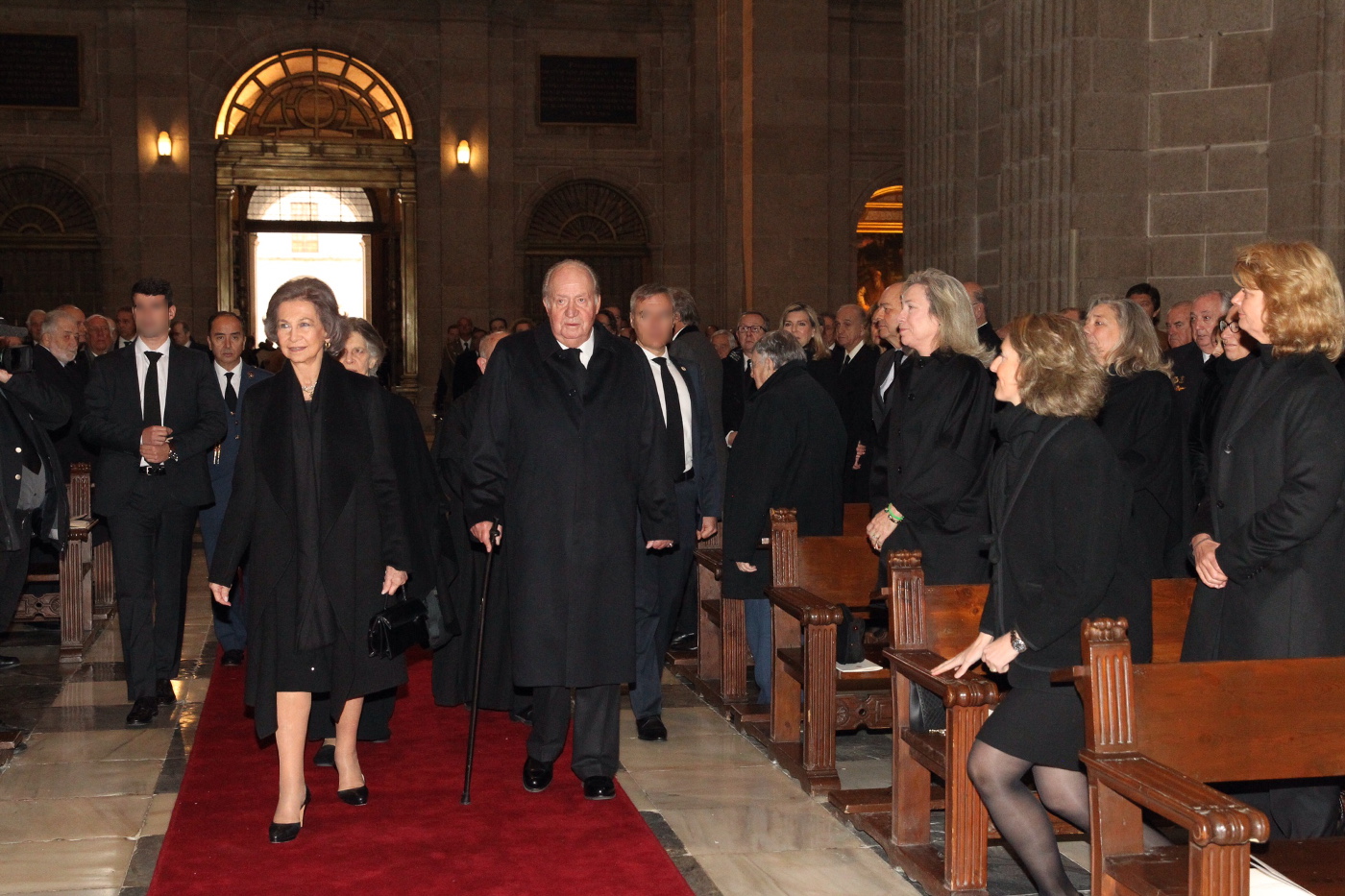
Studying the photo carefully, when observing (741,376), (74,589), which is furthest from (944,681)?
(741,376)

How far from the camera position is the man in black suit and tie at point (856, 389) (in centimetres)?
904

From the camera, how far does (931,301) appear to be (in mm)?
5191

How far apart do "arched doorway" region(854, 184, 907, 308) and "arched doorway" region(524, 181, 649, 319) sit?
339 centimetres

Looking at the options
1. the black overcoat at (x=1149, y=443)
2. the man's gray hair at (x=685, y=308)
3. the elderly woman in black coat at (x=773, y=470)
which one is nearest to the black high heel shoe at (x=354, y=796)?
the elderly woman in black coat at (x=773, y=470)

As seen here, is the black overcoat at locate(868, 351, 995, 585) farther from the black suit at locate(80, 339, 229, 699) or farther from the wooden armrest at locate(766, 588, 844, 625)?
the black suit at locate(80, 339, 229, 699)

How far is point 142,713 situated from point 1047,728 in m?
4.34

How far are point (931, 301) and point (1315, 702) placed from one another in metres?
2.26

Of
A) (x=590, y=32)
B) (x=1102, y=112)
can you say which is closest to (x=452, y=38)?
(x=590, y=32)

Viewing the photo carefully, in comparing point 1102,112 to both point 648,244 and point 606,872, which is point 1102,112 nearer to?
point 606,872

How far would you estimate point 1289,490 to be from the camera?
3.88 meters

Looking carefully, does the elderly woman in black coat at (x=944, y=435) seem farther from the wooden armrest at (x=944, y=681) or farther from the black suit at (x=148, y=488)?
the black suit at (x=148, y=488)

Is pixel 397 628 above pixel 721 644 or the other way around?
above

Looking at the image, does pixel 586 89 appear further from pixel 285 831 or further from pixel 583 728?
pixel 285 831

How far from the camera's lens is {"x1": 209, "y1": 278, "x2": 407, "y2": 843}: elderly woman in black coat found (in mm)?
4695
